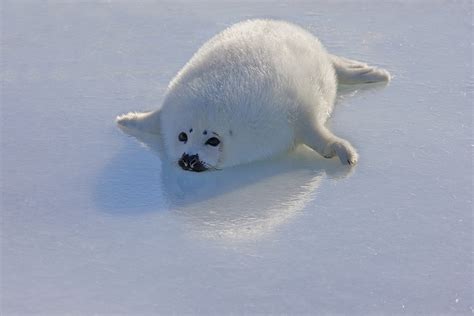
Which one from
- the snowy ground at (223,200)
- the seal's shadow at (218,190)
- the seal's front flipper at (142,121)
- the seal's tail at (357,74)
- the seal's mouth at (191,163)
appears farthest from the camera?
the seal's tail at (357,74)

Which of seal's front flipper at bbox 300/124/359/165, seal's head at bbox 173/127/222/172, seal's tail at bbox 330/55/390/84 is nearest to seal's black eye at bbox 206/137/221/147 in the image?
seal's head at bbox 173/127/222/172

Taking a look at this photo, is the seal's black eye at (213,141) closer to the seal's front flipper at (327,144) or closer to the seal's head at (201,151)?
the seal's head at (201,151)

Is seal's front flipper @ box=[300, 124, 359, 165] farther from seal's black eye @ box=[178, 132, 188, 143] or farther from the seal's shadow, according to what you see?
seal's black eye @ box=[178, 132, 188, 143]

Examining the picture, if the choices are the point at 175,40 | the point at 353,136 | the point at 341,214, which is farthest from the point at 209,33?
the point at 341,214

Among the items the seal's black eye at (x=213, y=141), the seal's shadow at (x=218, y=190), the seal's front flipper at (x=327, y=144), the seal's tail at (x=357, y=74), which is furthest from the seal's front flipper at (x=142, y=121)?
the seal's tail at (x=357, y=74)

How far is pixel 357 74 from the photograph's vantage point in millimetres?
4441

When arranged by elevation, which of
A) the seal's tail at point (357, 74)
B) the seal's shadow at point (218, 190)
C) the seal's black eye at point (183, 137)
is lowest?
the seal's shadow at point (218, 190)

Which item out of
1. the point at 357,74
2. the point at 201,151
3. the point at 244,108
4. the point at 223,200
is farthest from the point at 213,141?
the point at 357,74

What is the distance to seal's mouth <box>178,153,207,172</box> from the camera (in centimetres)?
352

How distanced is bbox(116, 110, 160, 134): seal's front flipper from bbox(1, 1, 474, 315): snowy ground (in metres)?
0.07

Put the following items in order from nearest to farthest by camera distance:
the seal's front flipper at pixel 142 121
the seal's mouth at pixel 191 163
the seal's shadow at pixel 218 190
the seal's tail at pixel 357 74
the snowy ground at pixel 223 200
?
1. the snowy ground at pixel 223 200
2. the seal's shadow at pixel 218 190
3. the seal's mouth at pixel 191 163
4. the seal's front flipper at pixel 142 121
5. the seal's tail at pixel 357 74

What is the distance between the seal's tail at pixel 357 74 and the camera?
14.5 ft

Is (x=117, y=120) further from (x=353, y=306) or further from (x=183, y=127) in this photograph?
(x=353, y=306)

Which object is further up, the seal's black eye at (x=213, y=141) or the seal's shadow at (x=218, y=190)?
the seal's black eye at (x=213, y=141)
